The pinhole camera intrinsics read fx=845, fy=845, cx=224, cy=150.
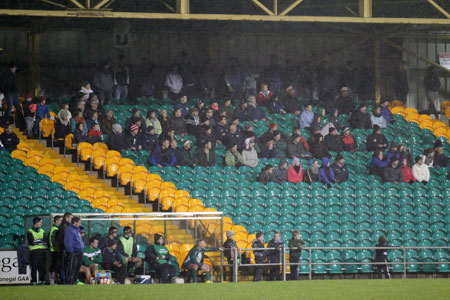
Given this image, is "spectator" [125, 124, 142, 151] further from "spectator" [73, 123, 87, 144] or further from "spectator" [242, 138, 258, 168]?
"spectator" [242, 138, 258, 168]

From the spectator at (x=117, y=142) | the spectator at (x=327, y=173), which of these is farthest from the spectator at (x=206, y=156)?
the spectator at (x=327, y=173)

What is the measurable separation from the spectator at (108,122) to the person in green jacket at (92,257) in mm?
5645

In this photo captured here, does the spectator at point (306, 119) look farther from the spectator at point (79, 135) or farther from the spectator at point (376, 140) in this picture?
the spectator at point (79, 135)

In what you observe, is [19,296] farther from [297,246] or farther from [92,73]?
[92,73]

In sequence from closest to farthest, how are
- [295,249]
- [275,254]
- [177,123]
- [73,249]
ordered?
[73,249] < [275,254] < [295,249] < [177,123]

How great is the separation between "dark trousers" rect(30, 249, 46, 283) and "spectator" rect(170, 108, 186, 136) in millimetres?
7170

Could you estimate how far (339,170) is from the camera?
23000mm

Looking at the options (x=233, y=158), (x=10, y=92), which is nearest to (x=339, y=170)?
(x=233, y=158)

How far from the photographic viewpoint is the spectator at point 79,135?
72.8 feet

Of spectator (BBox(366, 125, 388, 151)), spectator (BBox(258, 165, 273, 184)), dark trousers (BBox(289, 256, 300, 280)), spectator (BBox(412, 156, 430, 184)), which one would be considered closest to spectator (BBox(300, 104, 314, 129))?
spectator (BBox(366, 125, 388, 151))

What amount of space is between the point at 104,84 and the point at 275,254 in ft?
27.7

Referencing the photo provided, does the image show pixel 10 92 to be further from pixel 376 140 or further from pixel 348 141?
pixel 376 140

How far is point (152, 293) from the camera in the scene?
13.2 m

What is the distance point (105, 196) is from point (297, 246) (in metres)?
4.83
